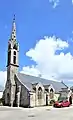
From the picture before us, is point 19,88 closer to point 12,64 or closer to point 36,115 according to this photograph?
point 12,64

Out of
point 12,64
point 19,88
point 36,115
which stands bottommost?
point 36,115

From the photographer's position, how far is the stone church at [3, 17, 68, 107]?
156 feet

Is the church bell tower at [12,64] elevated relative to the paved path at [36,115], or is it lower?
elevated

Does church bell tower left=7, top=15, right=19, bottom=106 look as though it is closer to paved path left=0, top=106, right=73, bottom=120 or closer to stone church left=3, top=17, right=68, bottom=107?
stone church left=3, top=17, right=68, bottom=107

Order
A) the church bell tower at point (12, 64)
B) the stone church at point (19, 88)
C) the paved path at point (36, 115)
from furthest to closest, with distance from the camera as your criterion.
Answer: the church bell tower at point (12, 64), the stone church at point (19, 88), the paved path at point (36, 115)

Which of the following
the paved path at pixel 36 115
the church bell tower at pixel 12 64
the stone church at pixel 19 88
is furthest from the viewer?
the church bell tower at pixel 12 64

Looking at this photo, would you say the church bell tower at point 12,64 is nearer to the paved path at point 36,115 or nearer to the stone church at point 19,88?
the stone church at point 19,88

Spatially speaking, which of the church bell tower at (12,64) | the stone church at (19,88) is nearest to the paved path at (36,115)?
the stone church at (19,88)

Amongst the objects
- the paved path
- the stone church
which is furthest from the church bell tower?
the paved path

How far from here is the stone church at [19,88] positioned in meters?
47.5

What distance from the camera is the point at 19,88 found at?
159ft

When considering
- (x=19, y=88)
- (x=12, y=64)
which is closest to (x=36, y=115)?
(x=19, y=88)

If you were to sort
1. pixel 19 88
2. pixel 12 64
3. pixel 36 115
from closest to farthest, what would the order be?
pixel 36 115 < pixel 19 88 < pixel 12 64

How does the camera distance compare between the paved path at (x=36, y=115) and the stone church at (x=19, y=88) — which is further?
the stone church at (x=19, y=88)
